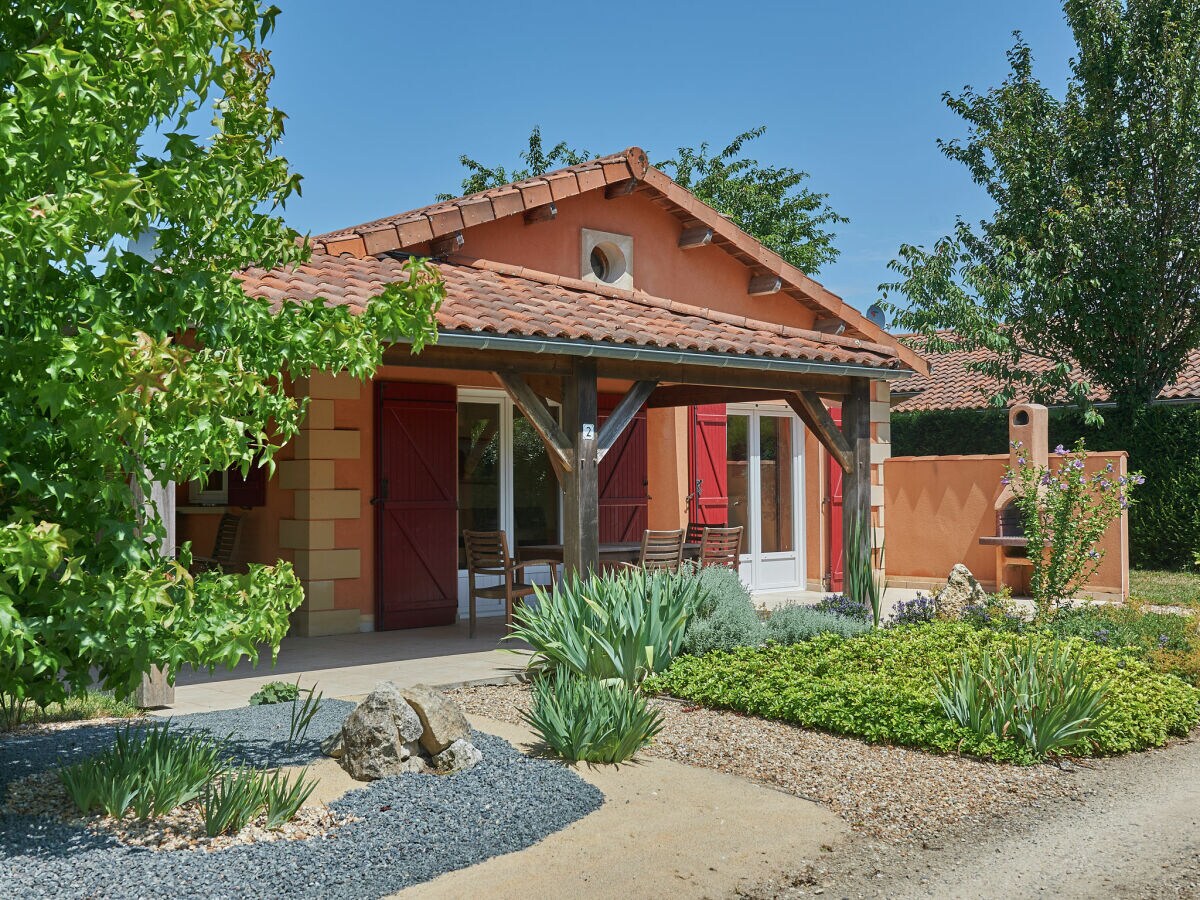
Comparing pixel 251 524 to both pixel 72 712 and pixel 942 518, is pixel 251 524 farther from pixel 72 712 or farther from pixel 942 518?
pixel 942 518

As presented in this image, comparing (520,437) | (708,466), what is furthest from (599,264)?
(708,466)

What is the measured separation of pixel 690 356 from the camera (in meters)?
8.37

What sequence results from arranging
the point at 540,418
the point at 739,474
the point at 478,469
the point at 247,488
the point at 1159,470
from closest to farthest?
the point at 540,418, the point at 247,488, the point at 478,469, the point at 739,474, the point at 1159,470

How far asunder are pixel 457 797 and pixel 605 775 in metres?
0.86

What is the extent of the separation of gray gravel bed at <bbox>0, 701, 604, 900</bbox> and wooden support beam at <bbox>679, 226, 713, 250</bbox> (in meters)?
7.68

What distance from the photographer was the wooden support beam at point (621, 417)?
325 inches

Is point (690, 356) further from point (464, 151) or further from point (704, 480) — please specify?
point (464, 151)

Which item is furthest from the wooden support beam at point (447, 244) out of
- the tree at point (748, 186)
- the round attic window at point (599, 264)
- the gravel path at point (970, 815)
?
the tree at point (748, 186)

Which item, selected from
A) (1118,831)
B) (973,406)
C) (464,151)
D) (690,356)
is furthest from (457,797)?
(464,151)

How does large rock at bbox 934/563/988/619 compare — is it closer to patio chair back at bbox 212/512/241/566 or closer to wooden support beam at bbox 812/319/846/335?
wooden support beam at bbox 812/319/846/335

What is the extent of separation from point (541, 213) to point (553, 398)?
A: 1.82 m

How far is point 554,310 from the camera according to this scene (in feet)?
28.0

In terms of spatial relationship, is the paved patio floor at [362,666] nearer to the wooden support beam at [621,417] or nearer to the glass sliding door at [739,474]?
the wooden support beam at [621,417]

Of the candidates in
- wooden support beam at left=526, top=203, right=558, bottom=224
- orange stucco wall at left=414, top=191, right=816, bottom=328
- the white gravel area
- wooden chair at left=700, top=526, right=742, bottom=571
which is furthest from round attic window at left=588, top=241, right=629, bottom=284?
the white gravel area
